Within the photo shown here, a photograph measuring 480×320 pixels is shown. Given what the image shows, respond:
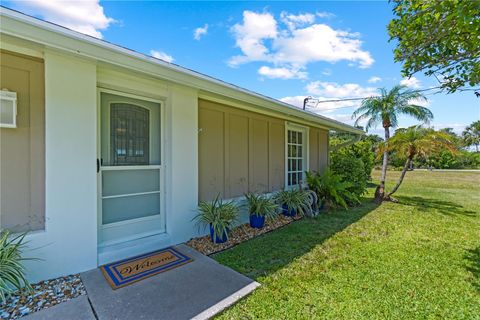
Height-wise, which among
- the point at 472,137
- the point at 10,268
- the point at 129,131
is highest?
the point at 472,137

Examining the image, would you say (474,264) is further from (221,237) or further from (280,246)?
(221,237)

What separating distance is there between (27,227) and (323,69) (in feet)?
40.4

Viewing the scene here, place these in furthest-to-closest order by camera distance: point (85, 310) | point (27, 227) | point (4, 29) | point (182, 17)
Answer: point (182, 17), point (27, 227), point (85, 310), point (4, 29)

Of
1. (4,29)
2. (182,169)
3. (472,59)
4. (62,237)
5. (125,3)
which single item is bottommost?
(62,237)

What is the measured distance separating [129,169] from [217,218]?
157cm

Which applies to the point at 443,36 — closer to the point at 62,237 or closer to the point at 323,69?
the point at 62,237

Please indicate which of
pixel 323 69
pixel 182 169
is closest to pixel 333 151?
pixel 323 69

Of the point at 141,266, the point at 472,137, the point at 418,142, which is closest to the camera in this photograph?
the point at 141,266

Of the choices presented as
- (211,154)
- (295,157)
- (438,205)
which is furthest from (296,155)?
(438,205)

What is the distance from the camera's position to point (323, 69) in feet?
37.5

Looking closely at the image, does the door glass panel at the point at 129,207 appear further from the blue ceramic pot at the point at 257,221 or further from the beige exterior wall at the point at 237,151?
the blue ceramic pot at the point at 257,221

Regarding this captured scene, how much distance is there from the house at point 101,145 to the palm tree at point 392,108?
5.75 m

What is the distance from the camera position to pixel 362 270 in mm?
2934

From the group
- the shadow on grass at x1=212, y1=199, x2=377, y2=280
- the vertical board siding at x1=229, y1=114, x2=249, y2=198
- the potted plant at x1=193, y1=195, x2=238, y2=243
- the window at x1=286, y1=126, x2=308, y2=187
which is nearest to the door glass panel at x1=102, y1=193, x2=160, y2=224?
the potted plant at x1=193, y1=195, x2=238, y2=243
